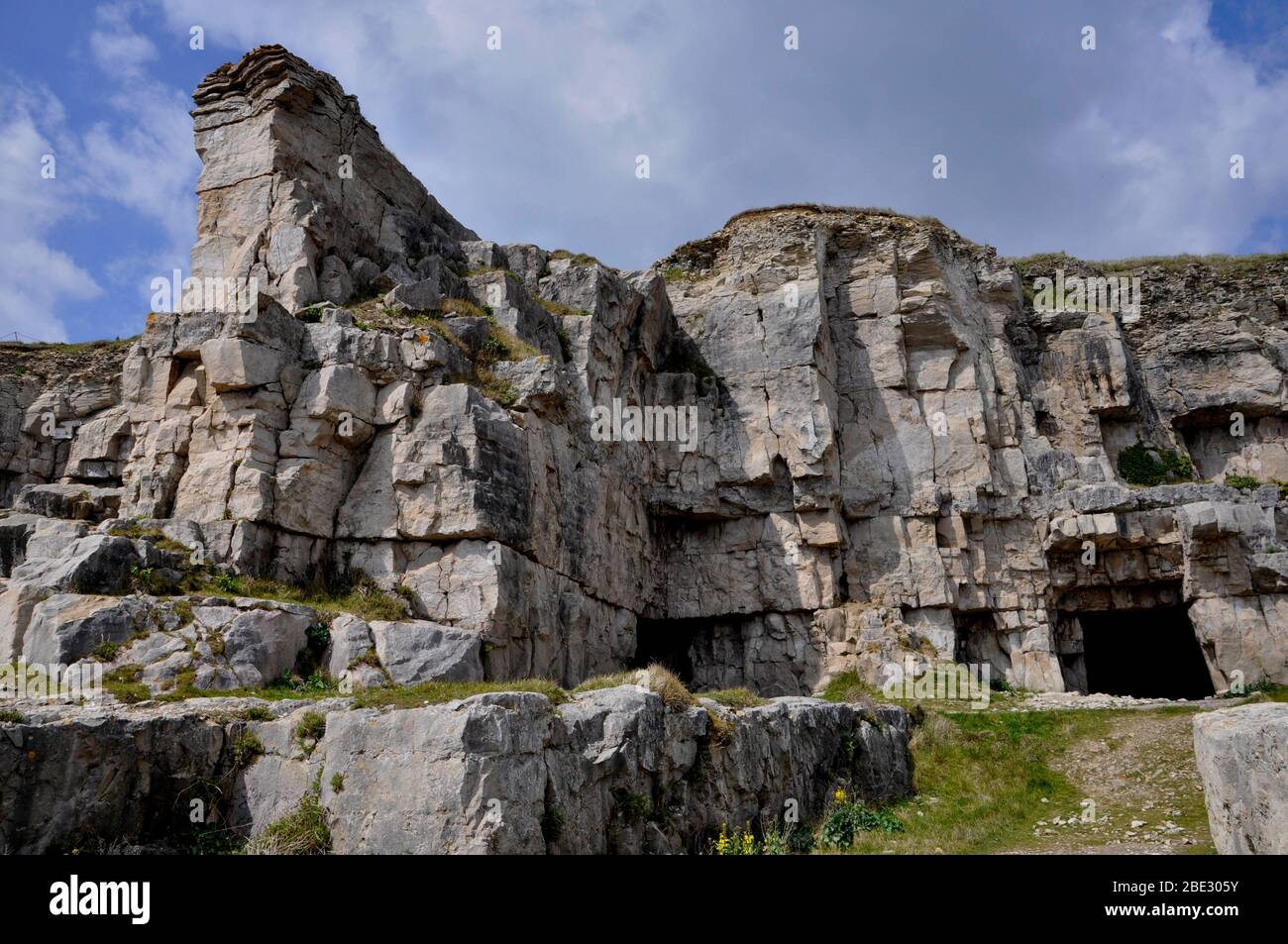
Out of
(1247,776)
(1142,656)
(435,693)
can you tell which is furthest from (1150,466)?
(435,693)

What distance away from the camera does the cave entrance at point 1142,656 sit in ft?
99.1

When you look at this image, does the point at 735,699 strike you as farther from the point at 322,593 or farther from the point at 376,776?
the point at 322,593

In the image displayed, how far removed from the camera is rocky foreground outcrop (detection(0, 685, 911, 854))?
8102 mm

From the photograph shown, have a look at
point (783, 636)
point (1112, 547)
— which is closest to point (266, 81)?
point (783, 636)

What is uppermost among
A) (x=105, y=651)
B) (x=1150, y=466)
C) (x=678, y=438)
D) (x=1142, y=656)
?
(x=678, y=438)

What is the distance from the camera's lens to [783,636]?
2770 centimetres

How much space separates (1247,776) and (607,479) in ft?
60.9

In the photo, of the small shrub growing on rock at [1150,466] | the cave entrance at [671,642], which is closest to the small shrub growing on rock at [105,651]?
the cave entrance at [671,642]

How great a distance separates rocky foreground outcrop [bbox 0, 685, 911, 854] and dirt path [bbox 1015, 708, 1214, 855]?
20.7 feet

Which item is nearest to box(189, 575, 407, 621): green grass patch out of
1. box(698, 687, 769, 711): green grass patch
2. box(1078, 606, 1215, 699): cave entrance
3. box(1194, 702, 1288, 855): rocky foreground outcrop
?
box(698, 687, 769, 711): green grass patch

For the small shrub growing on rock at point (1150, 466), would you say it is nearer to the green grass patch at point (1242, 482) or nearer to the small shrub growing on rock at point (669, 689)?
the green grass patch at point (1242, 482)

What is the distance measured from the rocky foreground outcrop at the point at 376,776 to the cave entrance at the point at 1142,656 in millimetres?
24275

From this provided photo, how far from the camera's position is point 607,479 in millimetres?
24516
